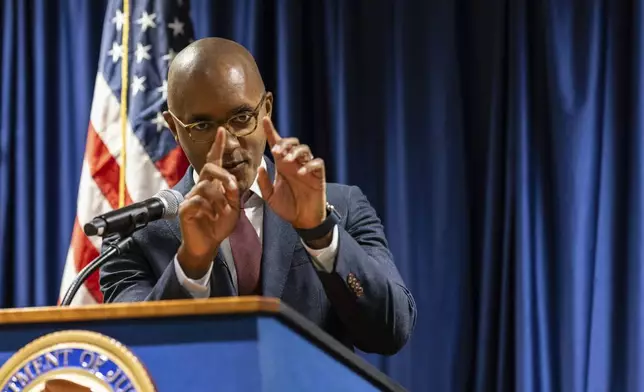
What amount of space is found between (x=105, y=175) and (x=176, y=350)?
78.3 inches

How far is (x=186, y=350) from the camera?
973 millimetres

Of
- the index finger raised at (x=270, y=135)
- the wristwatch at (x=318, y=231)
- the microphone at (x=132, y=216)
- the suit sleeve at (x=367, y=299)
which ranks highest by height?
the index finger raised at (x=270, y=135)

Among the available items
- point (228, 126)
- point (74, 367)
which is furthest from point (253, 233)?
point (74, 367)

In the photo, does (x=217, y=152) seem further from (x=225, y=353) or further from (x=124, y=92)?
(x=124, y=92)

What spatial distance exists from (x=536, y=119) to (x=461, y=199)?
0.34m

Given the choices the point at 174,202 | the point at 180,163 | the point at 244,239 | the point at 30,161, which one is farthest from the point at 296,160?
the point at 30,161

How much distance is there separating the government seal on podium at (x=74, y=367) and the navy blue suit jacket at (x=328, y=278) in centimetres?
40

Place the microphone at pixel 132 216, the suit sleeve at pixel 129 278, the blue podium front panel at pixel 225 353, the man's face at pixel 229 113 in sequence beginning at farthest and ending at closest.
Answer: the man's face at pixel 229 113 < the suit sleeve at pixel 129 278 < the microphone at pixel 132 216 < the blue podium front panel at pixel 225 353

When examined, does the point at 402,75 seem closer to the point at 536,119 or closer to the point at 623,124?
the point at 536,119

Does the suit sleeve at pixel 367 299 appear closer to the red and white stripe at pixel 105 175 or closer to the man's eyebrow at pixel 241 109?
the man's eyebrow at pixel 241 109

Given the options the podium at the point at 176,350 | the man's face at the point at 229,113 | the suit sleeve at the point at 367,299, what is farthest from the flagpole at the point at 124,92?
the podium at the point at 176,350

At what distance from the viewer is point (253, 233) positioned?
5.91 feet

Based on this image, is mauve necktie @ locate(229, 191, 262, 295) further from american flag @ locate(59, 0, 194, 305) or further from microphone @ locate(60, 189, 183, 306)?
american flag @ locate(59, 0, 194, 305)

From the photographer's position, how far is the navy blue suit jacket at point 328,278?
1.52 meters
